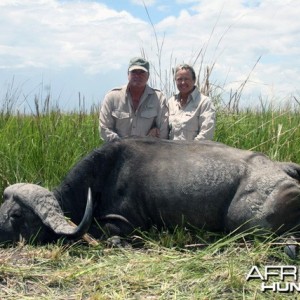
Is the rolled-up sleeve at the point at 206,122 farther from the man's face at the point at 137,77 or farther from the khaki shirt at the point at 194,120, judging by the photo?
the man's face at the point at 137,77

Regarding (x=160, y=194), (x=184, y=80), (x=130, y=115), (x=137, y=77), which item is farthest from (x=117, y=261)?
(x=184, y=80)

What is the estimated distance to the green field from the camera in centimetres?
382

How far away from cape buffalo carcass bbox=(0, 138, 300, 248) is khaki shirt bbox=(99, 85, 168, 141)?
105cm

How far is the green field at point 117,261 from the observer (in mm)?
3824

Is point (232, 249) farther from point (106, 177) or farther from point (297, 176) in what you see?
point (106, 177)

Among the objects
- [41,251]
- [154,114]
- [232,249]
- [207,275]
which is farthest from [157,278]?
[154,114]

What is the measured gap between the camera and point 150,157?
534 cm

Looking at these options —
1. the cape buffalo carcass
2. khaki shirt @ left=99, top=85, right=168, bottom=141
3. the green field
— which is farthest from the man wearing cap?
the cape buffalo carcass

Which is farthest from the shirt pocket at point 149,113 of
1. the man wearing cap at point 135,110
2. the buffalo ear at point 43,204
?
the buffalo ear at point 43,204

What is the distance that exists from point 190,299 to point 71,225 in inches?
64.1

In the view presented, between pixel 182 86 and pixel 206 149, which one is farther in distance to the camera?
pixel 182 86

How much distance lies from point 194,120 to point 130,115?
0.67 metres

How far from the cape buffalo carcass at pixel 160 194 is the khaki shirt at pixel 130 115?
3.45ft

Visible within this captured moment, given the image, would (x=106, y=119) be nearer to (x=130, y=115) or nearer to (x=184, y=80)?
(x=130, y=115)
